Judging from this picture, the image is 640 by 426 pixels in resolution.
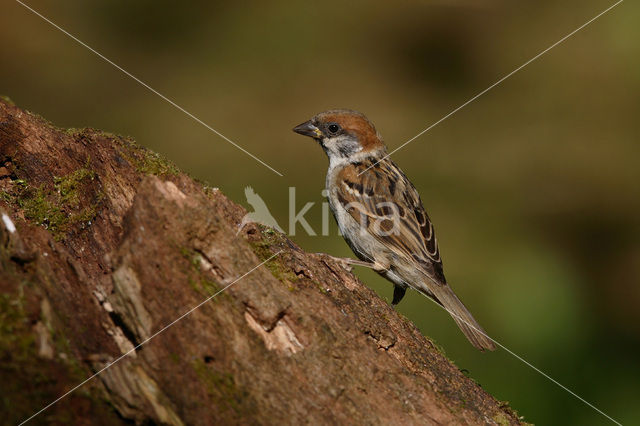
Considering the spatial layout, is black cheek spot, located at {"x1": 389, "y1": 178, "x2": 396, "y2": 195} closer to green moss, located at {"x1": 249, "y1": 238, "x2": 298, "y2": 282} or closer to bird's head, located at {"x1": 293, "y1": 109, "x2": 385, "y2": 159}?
bird's head, located at {"x1": 293, "y1": 109, "x2": 385, "y2": 159}

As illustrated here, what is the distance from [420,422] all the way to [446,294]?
1816 mm

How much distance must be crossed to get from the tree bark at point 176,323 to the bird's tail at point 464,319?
2.81 feet

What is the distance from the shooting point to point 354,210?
17.4 ft

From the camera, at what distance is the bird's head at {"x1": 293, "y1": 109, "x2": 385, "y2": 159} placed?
227 inches

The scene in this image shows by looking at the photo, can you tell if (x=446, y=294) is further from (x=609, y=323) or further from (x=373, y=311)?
(x=609, y=323)

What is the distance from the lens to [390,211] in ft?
17.3

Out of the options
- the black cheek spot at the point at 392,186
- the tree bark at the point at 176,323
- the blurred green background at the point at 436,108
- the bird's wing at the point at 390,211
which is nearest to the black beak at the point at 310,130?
the bird's wing at the point at 390,211

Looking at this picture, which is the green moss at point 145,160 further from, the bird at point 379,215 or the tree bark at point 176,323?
the bird at point 379,215

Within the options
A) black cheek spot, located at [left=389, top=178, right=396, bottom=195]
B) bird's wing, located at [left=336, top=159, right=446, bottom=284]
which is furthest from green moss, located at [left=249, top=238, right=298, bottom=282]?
black cheek spot, located at [left=389, top=178, right=396, bottom=195]

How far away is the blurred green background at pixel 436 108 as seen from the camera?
7.37 m

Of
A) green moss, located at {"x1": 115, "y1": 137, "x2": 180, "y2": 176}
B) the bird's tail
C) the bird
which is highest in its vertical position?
green moss, located at {"x1": 115, "y1": 137, "x2": 180, "y2": 176}

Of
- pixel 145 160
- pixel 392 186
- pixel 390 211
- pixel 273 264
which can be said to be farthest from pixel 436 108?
pixel 273 264

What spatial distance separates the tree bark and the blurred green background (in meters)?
2.95

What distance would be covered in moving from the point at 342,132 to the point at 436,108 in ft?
14.0
